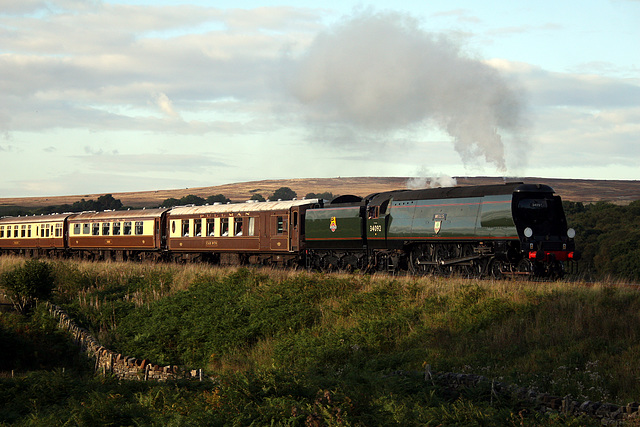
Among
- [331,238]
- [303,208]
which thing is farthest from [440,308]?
[303,208]

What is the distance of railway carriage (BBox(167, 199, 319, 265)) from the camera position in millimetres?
33406

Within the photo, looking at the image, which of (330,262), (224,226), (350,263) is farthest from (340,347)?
(224,226)

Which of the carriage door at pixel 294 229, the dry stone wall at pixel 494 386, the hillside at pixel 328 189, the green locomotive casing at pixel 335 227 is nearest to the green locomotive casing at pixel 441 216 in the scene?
the green locomotive casing at pixel 335 227

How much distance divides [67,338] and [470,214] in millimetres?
15487

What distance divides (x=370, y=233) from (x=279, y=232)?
6.31 meters

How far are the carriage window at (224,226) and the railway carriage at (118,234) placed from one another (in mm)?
6490

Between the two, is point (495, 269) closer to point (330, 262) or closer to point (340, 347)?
point (340, 347)

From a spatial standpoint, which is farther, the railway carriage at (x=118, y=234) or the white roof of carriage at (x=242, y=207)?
the railway carriage at (x=118, y=234)

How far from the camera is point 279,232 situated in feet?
111

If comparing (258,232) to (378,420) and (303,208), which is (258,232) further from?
(378,420)

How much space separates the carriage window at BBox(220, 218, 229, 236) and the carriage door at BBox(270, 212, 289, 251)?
415 cm

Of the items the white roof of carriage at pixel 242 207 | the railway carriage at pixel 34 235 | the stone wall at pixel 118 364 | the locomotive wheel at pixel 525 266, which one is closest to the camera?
the stone wall at pixel 118 364

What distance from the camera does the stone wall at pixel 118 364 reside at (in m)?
15.9

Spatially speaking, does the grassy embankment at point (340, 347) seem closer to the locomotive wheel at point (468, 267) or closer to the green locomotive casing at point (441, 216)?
the green locomotive casing at point (441, 216)
